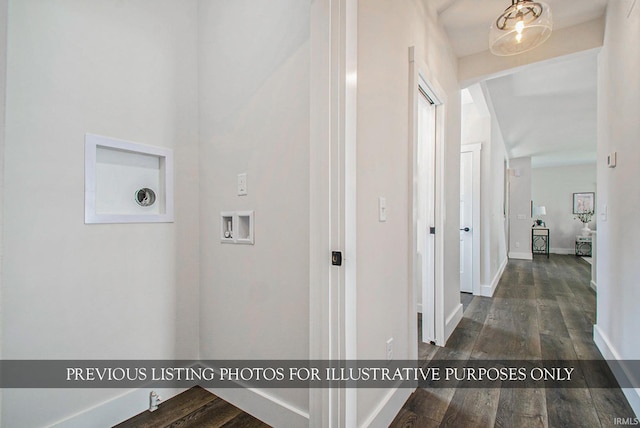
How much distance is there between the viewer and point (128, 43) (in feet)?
5.34

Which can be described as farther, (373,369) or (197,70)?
(197,70)

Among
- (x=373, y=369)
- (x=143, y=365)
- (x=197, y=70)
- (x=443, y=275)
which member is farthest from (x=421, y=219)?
(x=143, y=365)

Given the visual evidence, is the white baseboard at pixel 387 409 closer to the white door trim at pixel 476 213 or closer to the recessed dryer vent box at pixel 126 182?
the recessed dryer vent box at pixel 126 182

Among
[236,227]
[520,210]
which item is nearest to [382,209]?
[236,227]

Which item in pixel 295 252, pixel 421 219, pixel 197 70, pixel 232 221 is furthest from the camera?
pixel 421 219

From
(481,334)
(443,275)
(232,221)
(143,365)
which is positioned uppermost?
(232,221)

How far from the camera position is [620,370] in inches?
72.8

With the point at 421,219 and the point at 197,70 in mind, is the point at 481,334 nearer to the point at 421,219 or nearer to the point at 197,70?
the point at 421,219

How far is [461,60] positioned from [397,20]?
64.9 inches

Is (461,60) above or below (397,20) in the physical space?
above

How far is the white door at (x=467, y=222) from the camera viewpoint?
399cm

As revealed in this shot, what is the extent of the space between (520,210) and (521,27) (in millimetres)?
7037

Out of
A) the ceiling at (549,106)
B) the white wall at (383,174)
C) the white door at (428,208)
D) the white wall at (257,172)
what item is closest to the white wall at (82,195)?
the white wall at (257,172)

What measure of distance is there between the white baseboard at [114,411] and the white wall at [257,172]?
38cm
